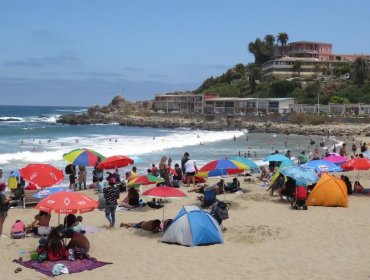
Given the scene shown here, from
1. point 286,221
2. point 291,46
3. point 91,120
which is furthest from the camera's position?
point 291,46

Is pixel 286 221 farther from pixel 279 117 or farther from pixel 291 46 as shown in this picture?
pixel 291 46

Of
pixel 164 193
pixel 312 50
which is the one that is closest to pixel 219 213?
pixel 164 193

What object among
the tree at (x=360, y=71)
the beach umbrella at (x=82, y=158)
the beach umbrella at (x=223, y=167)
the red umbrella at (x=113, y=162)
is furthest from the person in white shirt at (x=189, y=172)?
the tree at (x=360, y=71)

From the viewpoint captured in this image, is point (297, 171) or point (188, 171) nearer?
point (297, 171)

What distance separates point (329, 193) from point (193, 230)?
5.43 meters

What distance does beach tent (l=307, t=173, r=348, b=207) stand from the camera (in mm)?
13219

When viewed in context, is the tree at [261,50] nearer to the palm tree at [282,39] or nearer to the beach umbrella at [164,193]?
the palm tree at [282,39]

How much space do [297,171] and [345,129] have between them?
49.6 meters

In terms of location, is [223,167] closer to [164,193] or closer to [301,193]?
[301,193]

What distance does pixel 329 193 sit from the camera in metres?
13.2

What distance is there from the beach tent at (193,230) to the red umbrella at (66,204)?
186 cm

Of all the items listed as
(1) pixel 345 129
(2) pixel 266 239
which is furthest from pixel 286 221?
(1) pixel 345 129

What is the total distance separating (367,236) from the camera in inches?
403

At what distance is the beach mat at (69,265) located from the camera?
26.3 ft
